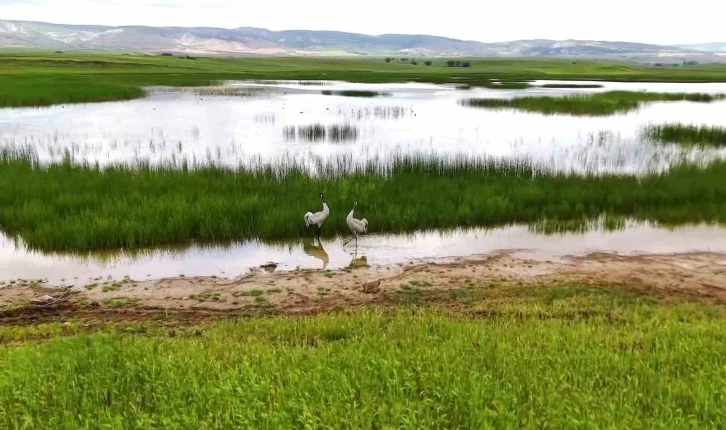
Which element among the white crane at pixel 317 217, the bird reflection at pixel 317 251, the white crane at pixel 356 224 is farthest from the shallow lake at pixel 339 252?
the white crane at pixel 317 217

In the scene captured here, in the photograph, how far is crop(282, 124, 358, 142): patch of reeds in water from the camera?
31328mm

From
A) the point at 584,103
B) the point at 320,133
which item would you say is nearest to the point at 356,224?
the point at 320,133

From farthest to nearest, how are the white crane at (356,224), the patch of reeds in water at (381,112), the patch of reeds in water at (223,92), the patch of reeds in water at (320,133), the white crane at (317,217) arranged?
the patch of reeds in water at (223,92), the patch of reeds in water at (381,112), the patch of reeds in water at (320,133), the white crane at (317,217), the white crane at (356,224)

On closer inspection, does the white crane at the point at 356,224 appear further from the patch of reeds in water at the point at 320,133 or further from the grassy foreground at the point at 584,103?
the grassy foreground at the point at 584,103

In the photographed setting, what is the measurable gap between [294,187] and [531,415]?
522 inches

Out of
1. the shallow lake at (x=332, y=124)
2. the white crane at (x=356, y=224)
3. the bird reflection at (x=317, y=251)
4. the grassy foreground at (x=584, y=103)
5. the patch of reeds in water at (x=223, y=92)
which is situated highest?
the patch of reeds in water at (x=223, y=92)

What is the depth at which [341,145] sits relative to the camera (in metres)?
29.3

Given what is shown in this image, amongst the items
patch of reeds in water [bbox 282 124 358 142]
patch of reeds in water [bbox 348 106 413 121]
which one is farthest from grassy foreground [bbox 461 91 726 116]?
patch of reeds in water [bbox 282 124 358 142]

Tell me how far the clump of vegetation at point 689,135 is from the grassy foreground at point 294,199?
Answer: 398 inches

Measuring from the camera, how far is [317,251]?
565 inches

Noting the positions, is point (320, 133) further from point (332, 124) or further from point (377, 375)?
point (377, 375)

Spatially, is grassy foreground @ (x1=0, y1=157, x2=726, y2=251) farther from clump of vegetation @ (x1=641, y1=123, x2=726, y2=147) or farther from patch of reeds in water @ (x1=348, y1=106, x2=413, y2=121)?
patch of reeds in water @ (x1=348, y1=106, x2=413, y2=121)

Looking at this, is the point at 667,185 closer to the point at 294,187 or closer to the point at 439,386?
the point at 294,187

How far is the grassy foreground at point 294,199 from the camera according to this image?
14758mm
